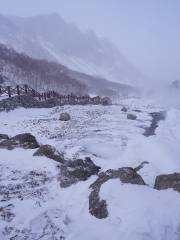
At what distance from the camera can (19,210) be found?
476 inches

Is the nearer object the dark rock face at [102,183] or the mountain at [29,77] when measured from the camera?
the dark rock face at [102,183]

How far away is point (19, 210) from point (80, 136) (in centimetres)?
1803

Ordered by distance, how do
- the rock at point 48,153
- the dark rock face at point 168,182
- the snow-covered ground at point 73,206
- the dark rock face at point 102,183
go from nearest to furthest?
1. the snow-covered ground at point 73,206
2. the dark rock face at point 102,183
3. the dark rock face at point 168,182
4. the rock at point 48,153

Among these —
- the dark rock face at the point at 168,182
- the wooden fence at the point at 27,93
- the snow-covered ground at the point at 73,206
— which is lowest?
the snow-covered ground at the point at 73,206

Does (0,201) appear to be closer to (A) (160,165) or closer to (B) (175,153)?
(A) (160,165)

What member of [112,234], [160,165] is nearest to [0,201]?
[112,234]

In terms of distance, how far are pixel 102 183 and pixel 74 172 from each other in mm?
2366

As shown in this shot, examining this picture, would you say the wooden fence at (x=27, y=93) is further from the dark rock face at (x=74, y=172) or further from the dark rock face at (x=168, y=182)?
the dark rock face at (x=168, y=182)

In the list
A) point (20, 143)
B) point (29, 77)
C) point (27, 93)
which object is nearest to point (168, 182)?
point (20, 143)

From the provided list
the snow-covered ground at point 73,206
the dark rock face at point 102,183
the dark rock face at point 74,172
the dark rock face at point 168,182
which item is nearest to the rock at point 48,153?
the snow-covered ground at point 73,206

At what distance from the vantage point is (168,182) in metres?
14.2

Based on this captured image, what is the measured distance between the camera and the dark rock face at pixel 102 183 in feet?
39.4

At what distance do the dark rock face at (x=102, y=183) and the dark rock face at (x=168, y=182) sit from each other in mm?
881

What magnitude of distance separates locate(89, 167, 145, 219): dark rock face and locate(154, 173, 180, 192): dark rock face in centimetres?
88
